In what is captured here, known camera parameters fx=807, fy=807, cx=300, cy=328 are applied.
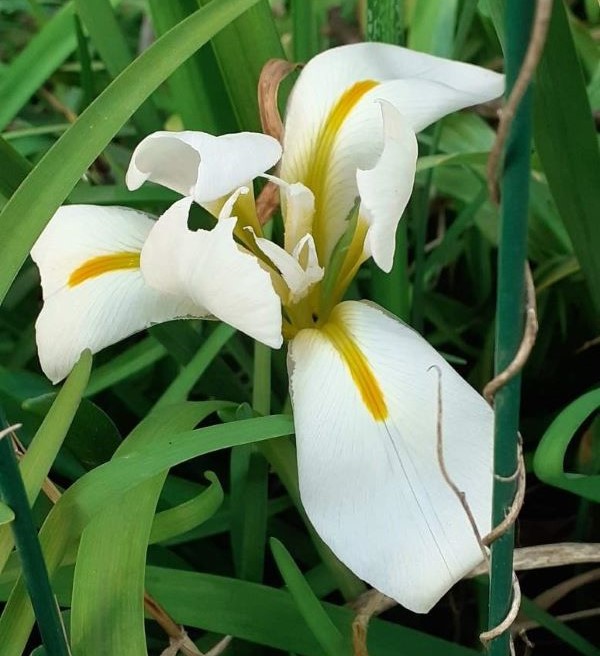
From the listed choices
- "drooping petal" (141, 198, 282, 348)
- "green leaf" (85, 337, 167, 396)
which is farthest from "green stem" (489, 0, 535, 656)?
"green leaf" (85, 337, 167, 396)

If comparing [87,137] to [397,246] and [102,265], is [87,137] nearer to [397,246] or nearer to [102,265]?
[102,265]

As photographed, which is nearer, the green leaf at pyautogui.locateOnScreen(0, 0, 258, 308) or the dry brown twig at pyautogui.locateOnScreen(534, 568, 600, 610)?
the green leaf at pyautogui.locateOnScreen(0, 0, 258, 308)

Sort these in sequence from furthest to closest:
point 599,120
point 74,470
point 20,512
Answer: point 599,120 → point 74,470 → point 20,512

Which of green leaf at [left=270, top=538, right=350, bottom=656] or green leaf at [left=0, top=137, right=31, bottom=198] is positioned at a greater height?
green leaf at [left=0, top=137, right=31, bottom=198]

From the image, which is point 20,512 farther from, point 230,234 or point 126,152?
point 126,152

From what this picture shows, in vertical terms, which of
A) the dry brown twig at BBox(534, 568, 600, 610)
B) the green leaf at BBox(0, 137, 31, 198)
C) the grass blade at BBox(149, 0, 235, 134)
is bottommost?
the dry brown twig at BBox(534, 568, 600, 610)

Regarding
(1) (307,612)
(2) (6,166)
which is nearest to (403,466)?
(1) (307,612)

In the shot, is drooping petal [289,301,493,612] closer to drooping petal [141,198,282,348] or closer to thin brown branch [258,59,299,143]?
drooping petal [141,198,282,348]
